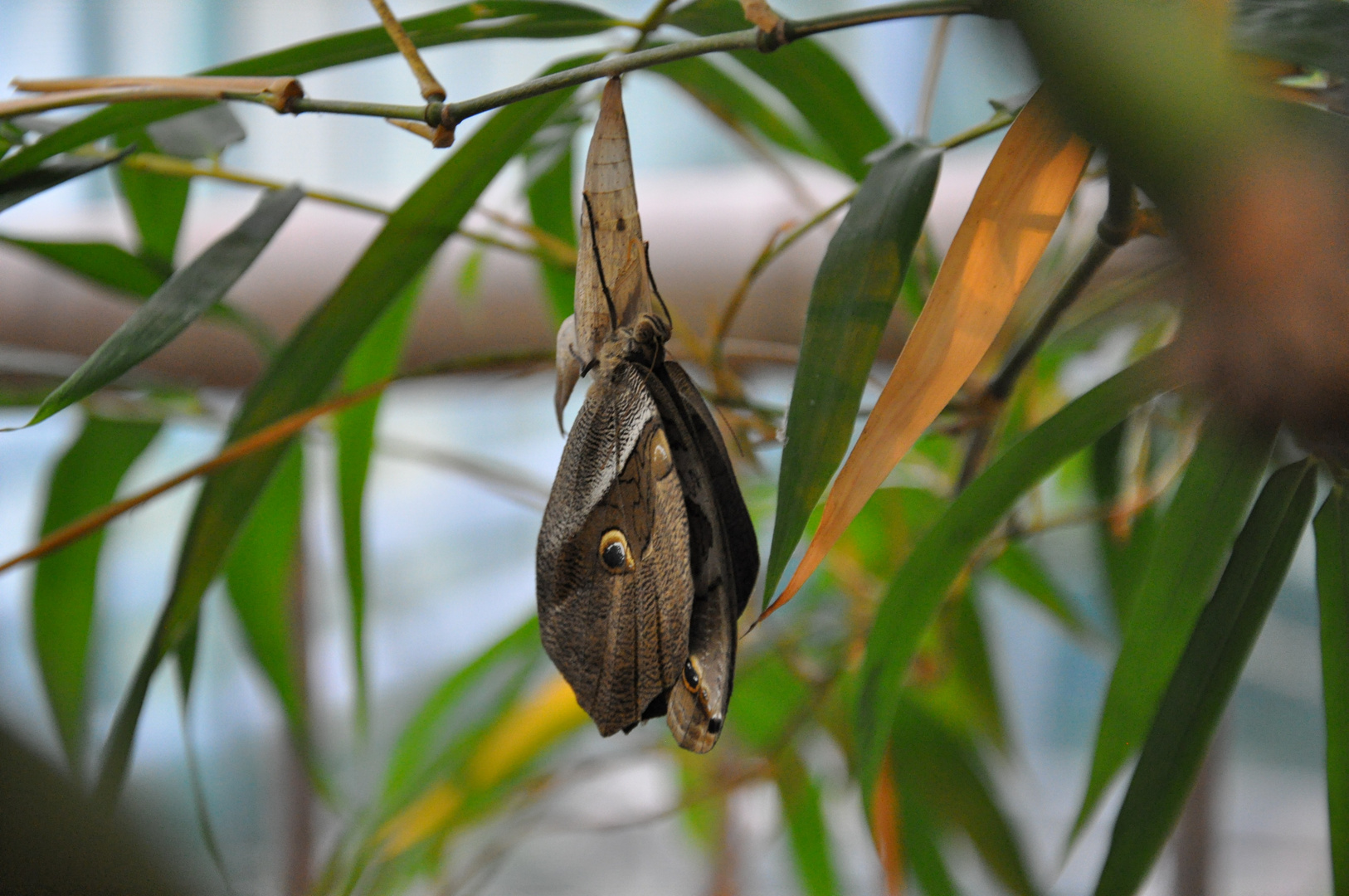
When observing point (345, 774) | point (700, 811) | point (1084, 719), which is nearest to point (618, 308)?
point (700, 811)

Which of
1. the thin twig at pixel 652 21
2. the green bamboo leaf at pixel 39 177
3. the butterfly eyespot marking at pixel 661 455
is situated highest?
the thin twig at pixel 652 21

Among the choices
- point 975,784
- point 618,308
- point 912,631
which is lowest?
point 975,784

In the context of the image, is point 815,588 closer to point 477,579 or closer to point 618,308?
point 618,308

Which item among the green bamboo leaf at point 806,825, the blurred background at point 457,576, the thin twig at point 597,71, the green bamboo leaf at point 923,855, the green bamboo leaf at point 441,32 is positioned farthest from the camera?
the blurred background at point 457,576

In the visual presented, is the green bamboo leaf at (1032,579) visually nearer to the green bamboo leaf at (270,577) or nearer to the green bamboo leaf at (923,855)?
the green bamboo leaf at (923,855)

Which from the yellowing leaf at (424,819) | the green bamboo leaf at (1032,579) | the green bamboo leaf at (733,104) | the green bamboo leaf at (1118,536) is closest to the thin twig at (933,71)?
the green bamboo leaf at (733,104)

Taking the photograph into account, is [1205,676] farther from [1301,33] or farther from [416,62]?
[416,62]
